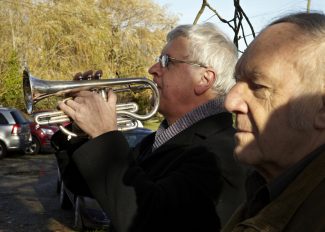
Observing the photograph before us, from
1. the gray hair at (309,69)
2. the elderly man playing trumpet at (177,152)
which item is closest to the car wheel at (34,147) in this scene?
the elderly man playing trumpet at (177,152)

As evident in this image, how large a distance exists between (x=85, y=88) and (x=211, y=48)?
2.29ft

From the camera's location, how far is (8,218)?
7.73 m

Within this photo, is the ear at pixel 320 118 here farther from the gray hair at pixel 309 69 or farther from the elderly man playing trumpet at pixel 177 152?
the elderly man playing trumpet at pixel 177 152

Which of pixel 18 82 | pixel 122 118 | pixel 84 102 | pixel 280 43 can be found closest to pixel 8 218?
pixel 122 118

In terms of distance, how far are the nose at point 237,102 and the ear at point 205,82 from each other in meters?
1.02

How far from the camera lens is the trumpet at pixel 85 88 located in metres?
2.63

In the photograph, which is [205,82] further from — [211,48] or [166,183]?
[166,183]

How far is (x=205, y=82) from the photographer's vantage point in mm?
2510

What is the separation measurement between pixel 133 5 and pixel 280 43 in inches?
1046

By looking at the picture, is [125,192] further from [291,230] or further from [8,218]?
[8,218]

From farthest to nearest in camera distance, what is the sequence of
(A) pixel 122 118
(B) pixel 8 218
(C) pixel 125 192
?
1. (B) pixel 8 218
2. (A) pixel 122 118
3. (C) pixel 125 192

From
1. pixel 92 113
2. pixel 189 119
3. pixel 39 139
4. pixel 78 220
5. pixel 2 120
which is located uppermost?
pixel 92 113

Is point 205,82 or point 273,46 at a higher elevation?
point 273,46

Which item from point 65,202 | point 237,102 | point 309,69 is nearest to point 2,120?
point 65,202
